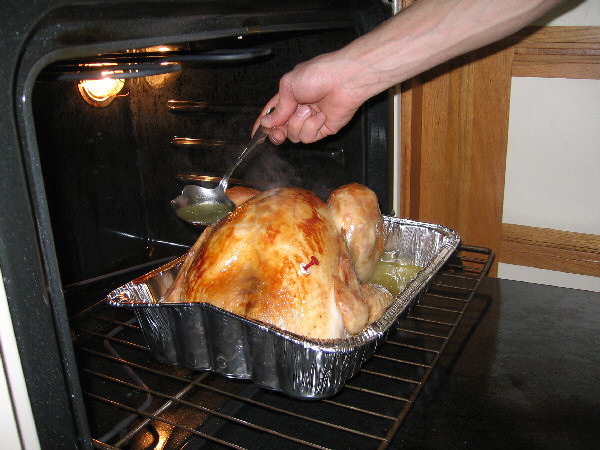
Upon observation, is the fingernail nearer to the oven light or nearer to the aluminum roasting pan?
the aluminum roasting pan

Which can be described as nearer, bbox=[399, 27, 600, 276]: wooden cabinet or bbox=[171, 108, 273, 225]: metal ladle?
bbox=[171, 108, 273, 225]: metal ladle

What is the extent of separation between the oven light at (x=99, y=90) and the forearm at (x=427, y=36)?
2.42 feet

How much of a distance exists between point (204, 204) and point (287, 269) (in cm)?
49

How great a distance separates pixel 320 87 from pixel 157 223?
0.83 meters

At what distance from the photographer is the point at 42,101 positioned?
4.64ft

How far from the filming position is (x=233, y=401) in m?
1.22

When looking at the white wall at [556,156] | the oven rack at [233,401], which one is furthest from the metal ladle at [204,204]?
the white wall at [556,156]

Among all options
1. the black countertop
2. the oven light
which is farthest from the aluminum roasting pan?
the oven light

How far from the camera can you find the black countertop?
102 cm

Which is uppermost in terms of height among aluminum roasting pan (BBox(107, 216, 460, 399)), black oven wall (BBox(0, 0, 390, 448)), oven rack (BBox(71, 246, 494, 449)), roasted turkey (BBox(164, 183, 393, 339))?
black oven wall (BBox(0, 0, 390, 448))

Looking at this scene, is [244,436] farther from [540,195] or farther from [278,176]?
[540,195]

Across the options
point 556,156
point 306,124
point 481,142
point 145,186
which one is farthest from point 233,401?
point 556,156

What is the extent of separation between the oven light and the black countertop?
3.78 feet

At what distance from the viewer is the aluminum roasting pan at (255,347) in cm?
94
